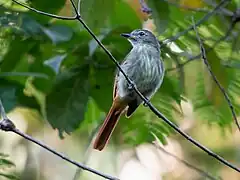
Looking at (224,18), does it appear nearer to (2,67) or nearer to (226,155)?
(2,67)

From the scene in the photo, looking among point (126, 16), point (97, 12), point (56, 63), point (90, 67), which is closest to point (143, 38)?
point (126, 16)

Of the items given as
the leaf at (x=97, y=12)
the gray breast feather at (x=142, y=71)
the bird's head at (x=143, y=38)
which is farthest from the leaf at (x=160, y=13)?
the gray breast feather at (x=142, y=71)

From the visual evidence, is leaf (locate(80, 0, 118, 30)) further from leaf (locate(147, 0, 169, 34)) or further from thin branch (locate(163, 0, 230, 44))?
thin branch (locate(163, 0, 230, 44))

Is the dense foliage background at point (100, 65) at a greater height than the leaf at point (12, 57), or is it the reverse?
the leaf at point (12, 57)

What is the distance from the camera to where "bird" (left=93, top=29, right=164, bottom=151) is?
3758 mm

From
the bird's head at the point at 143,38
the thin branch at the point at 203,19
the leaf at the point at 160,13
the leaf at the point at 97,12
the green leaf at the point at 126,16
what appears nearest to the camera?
the leaf at the point at 97,12

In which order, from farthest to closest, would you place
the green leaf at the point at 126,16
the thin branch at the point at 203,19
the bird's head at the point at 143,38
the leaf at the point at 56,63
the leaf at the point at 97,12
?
1. the bird's head at the point at 143,38
2. the green leaf at the point at 126,16
3. the thin branch at the point at 203,19
4. the leaf at the point at 56,63
5. the leaf at the point at 97,12

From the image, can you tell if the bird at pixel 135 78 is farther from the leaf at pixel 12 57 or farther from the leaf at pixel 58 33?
the leaf at pixel 12 57

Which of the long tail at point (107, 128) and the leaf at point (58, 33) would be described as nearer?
the leaf at point (58, 33)

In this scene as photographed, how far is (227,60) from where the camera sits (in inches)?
142

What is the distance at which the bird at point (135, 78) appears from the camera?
376cm

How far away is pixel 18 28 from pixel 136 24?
0.68 m

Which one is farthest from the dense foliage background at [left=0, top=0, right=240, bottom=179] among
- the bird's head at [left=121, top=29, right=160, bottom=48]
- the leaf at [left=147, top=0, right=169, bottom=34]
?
the leaf at [left=147, top=0, right=169, bottom=34]

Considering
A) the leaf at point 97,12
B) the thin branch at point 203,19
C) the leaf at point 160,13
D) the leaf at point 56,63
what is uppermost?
the leaf at point 97,12
